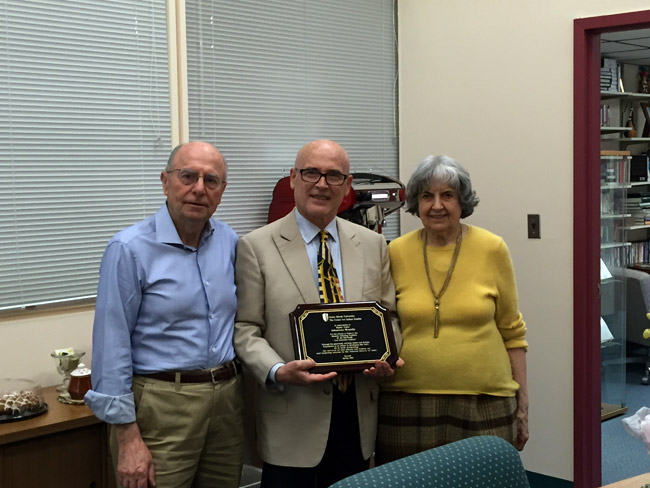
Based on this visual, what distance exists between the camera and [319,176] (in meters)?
2.22

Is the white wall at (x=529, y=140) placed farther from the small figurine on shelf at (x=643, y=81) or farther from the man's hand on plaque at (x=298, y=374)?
the small figurine on shelf at (x=643, y=81)

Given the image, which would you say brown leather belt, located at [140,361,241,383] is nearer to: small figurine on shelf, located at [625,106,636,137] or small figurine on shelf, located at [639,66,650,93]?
small figurine on shelf, located at [625,106,636,137]

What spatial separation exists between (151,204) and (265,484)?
4.57 ft

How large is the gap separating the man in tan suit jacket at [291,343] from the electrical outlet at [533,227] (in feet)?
5.55

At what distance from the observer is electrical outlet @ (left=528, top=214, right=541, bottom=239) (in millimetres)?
3723

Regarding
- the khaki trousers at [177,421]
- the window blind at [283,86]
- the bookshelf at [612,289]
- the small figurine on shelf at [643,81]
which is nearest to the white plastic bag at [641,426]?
the khaki trousers at [177,421]

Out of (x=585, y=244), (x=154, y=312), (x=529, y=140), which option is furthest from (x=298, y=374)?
(x=529, y=140)

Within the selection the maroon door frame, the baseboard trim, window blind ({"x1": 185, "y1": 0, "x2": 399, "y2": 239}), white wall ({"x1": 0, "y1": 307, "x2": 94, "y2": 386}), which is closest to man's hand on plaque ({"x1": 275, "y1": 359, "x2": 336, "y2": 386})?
white wall ({"x1": 0, "y1": 307, "x2": 94, "y2": 386})

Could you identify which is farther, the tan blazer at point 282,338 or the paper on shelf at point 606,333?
the paper on shelf at point 606,333

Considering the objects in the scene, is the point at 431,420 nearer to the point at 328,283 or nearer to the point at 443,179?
the point at 328,283

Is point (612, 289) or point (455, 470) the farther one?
point (612, 289)

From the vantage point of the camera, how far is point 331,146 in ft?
7.37

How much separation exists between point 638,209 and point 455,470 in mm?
6643

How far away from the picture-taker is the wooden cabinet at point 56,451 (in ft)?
7.73
